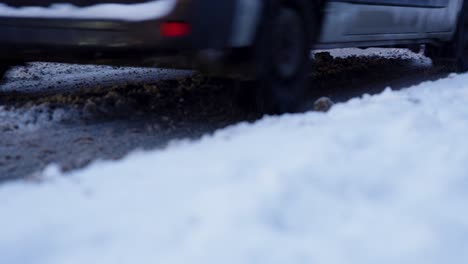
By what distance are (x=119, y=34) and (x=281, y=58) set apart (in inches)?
49.7

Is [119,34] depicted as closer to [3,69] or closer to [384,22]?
[3,69]

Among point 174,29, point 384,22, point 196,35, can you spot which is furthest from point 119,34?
point 384,22

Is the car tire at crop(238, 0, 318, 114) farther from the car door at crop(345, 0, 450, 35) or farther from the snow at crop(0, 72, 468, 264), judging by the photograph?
the snow at crop(0, 72, 468, 264)

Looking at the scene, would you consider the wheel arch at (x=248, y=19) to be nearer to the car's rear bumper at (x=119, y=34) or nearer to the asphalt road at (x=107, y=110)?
the car's rear bumper at (x=119, y=34)

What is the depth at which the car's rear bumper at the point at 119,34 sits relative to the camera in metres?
3.96

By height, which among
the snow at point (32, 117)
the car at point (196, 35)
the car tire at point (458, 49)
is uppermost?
the car at point (196, 35)

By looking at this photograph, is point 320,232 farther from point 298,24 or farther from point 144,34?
point 298,24

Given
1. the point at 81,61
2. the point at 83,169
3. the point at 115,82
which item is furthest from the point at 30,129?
the point at 115,82

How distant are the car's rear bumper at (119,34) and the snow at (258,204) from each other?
2.17 feet

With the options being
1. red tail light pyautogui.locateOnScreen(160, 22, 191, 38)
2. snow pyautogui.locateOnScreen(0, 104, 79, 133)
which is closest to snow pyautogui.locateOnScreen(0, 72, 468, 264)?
red tail light pyautogui.locateOnScreen(160, 22, 191, 38)

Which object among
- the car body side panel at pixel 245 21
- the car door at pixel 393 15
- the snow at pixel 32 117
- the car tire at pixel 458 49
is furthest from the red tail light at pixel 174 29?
the car tire at pixel 458 49

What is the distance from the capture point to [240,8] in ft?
13.8

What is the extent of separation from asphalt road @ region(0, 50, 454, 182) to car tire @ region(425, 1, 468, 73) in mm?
958

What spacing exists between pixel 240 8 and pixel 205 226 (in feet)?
6.74
